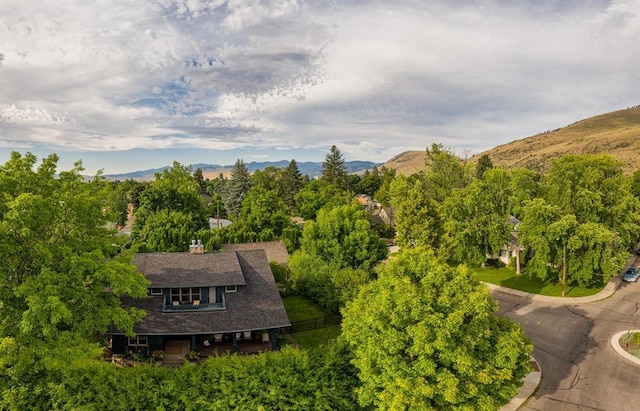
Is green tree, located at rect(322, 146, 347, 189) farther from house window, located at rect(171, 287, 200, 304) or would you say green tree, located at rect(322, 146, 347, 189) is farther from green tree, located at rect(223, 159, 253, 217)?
house window, located at rect(171, 287, 200, 304)

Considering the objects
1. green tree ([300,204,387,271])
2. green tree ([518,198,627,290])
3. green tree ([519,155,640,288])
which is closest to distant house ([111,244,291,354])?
green tree ([300,204,387,271])

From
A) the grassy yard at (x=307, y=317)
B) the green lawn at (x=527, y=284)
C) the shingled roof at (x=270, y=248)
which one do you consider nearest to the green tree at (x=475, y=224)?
the green lawn at (x=527, y=284)

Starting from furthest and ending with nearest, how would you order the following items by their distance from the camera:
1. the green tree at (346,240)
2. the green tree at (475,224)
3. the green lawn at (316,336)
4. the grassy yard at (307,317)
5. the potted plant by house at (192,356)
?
the green tree at (475,224) < the green tree at (346,240) < the grassy yard at (307,317) < the green lawn at (316,336) < the potted plant by house at (192,356)

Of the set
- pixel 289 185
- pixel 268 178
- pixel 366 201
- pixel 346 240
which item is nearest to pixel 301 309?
pixel 346 240

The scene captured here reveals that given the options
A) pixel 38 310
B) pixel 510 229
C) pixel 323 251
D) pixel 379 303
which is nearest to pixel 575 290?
pixel 510 229

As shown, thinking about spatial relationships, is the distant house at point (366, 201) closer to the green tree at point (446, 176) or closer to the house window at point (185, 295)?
the green tree at point (446, 176)

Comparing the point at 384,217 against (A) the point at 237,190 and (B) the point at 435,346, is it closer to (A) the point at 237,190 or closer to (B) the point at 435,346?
(A) the point at 237,190

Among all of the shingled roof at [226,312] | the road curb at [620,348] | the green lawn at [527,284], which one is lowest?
the road curb at [620,348]
